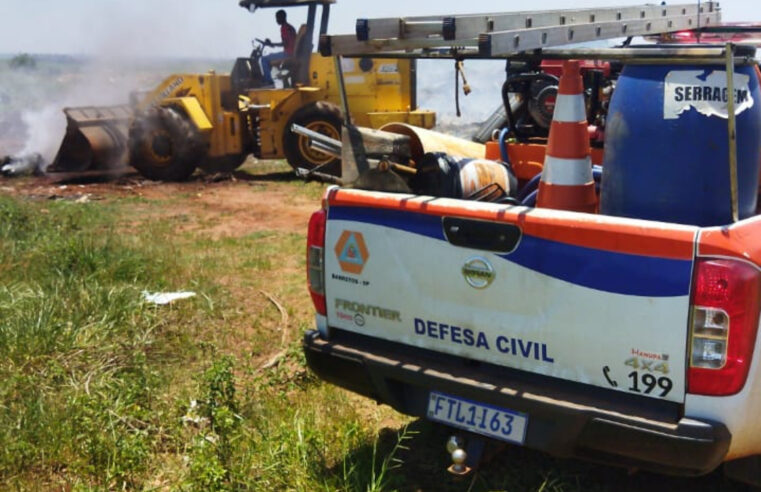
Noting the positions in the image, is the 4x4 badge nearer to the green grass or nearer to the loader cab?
the green grass

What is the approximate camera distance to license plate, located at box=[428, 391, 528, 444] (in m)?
3.03

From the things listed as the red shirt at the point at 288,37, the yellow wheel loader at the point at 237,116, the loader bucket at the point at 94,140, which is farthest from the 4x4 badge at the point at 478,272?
the red shirt at the point at 288,37

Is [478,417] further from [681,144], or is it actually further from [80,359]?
[80,359]

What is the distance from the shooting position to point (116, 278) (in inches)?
255

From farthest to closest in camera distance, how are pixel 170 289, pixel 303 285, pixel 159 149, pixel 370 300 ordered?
pixel 159 149 < pixel 303 285 < pixel 170 289 < pixel 370 300

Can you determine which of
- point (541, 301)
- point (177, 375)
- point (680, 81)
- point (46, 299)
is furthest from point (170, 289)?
point (680, 81)

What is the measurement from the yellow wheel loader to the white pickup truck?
9810 mm

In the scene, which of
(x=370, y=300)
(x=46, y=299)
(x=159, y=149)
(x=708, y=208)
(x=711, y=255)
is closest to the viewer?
(x=711, y=255)

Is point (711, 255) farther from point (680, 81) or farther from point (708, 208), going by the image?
point (680, 81)

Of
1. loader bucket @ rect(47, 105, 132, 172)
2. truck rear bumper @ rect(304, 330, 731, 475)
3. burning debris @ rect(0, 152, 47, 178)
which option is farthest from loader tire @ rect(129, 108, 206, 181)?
truck rear bumper @ rect(304, 330, 731, 475)

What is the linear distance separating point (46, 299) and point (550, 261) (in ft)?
12.7

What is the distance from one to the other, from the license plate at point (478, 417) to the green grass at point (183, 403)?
15.0 inches

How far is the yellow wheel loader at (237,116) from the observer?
13.2m

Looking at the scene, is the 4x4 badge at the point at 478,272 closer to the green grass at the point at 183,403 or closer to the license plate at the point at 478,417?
the license plate at the point at 478,417
